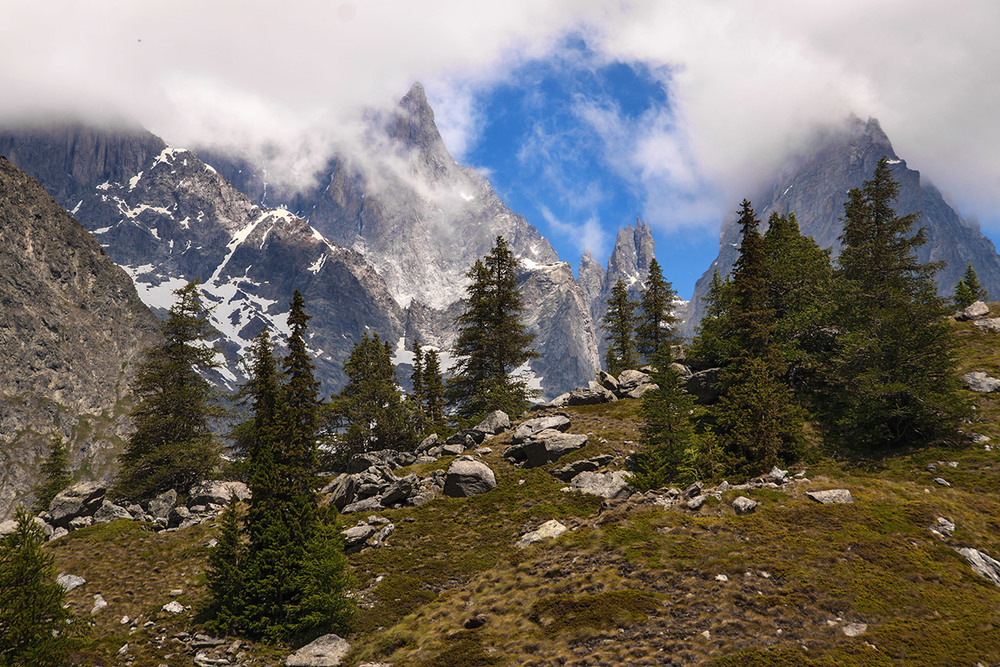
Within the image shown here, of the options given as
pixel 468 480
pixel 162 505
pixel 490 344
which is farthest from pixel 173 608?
pixel 490 344

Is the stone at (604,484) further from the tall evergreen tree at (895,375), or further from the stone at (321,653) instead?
the stone at (321,653)

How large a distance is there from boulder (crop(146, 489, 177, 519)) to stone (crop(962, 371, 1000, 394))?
5108 centimetres

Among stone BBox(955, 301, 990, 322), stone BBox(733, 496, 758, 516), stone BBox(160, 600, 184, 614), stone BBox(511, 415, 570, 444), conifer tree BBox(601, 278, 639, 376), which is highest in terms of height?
conifer tree BBox(601, 278, 639, 376)

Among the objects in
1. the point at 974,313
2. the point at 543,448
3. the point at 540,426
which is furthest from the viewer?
the point at 974,313

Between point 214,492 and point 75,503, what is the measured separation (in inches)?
315

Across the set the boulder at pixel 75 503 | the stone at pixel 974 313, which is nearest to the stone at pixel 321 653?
the boulder at pixel 75 503

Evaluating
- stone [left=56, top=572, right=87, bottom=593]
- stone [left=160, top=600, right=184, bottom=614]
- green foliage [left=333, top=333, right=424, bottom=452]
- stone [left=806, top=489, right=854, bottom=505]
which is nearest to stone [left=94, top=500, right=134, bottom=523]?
stone [left=56, top=572, right=87, bottom=593]

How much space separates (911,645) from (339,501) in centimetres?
2786

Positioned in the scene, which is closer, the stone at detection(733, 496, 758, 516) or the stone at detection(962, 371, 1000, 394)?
the stone at detection(733, 496, 758, 516)

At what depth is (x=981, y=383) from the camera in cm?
3262

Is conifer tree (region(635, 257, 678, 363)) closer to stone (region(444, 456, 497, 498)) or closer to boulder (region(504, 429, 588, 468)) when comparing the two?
boulder (region(504, 429, 588, 468))

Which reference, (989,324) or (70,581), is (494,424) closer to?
(70,581)

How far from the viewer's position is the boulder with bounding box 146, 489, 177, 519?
33406 mm

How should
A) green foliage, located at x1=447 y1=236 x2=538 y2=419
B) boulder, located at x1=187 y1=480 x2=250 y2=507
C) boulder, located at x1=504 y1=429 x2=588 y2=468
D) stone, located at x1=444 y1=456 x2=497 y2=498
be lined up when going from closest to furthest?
stone, located at x1=444 y1=456 x2=497 y2=498
boulder, located at x1=504 y1=429 x2=588 y2=468
boulder, located at x1=187 y1=480 x2=250 y2=507
green foliage, located at x1=447 y1=236 x2=538 y2=419
